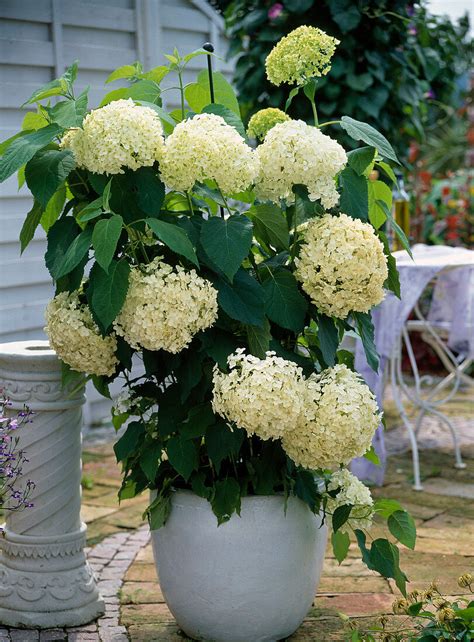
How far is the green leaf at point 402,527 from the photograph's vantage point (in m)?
2.72

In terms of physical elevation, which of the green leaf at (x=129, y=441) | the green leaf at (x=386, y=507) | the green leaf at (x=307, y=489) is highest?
the green leaf at (x=129, y=441)

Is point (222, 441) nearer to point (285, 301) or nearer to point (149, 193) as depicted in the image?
point (285, 301)

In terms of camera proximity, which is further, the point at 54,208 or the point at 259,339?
the point at 54,208

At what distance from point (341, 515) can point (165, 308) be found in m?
0.78

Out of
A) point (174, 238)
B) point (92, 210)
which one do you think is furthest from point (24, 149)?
point (174, 238)

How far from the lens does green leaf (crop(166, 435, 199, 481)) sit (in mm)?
2582

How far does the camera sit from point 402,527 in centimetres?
273

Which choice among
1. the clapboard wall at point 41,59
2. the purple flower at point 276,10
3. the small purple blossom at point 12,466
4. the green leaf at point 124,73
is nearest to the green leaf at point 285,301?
the green leaf at point 124,73

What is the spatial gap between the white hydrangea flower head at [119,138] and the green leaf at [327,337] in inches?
23.0

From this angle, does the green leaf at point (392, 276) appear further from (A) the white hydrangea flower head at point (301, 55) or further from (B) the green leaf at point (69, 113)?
(B) the green leaf at point (69, 113)

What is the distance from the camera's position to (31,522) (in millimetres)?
3049

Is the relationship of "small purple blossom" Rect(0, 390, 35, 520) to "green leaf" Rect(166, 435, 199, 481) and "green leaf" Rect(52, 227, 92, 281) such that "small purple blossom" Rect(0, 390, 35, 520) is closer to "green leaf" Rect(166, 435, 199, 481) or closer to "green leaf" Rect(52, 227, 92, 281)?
"green leaf" Rect(166, 435, 199, 481)

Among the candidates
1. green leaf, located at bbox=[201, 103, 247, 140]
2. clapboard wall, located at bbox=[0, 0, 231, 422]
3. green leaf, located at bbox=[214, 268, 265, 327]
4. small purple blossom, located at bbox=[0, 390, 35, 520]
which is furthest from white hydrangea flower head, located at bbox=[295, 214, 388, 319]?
clapboard wall, located at bbox=[0, 0, 231, 422]

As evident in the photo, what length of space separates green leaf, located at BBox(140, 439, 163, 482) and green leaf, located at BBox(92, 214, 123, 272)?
60cm
